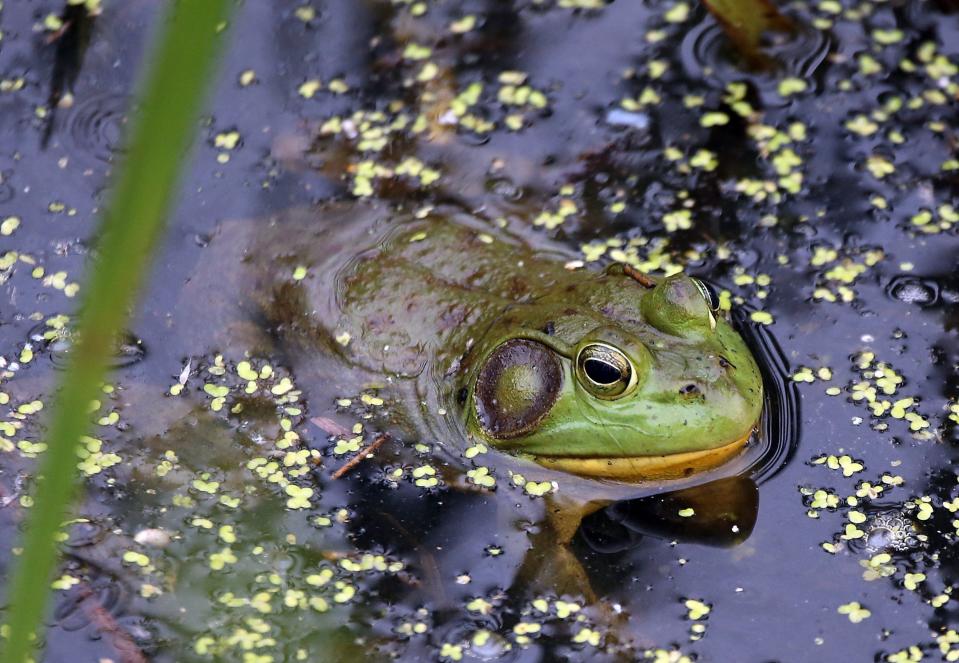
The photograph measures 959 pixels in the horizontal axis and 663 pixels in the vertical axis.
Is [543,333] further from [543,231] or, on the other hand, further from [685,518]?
[543,231]

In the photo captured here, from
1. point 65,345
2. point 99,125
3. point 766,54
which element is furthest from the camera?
point 766,54

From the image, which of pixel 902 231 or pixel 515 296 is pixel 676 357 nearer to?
pixel 515 296

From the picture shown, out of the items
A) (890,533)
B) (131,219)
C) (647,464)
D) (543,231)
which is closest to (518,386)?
(647,464)

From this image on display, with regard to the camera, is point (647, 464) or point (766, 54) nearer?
point (647, 464)

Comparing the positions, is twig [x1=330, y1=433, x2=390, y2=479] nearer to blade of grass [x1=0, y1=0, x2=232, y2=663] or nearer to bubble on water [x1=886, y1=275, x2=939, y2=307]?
bubble on water [x1=886, y1=275, x2=939, y2=307]

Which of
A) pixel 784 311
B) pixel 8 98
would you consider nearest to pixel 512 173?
pixel 784 311

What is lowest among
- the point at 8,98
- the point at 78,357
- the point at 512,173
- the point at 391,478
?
the point at 391,478
